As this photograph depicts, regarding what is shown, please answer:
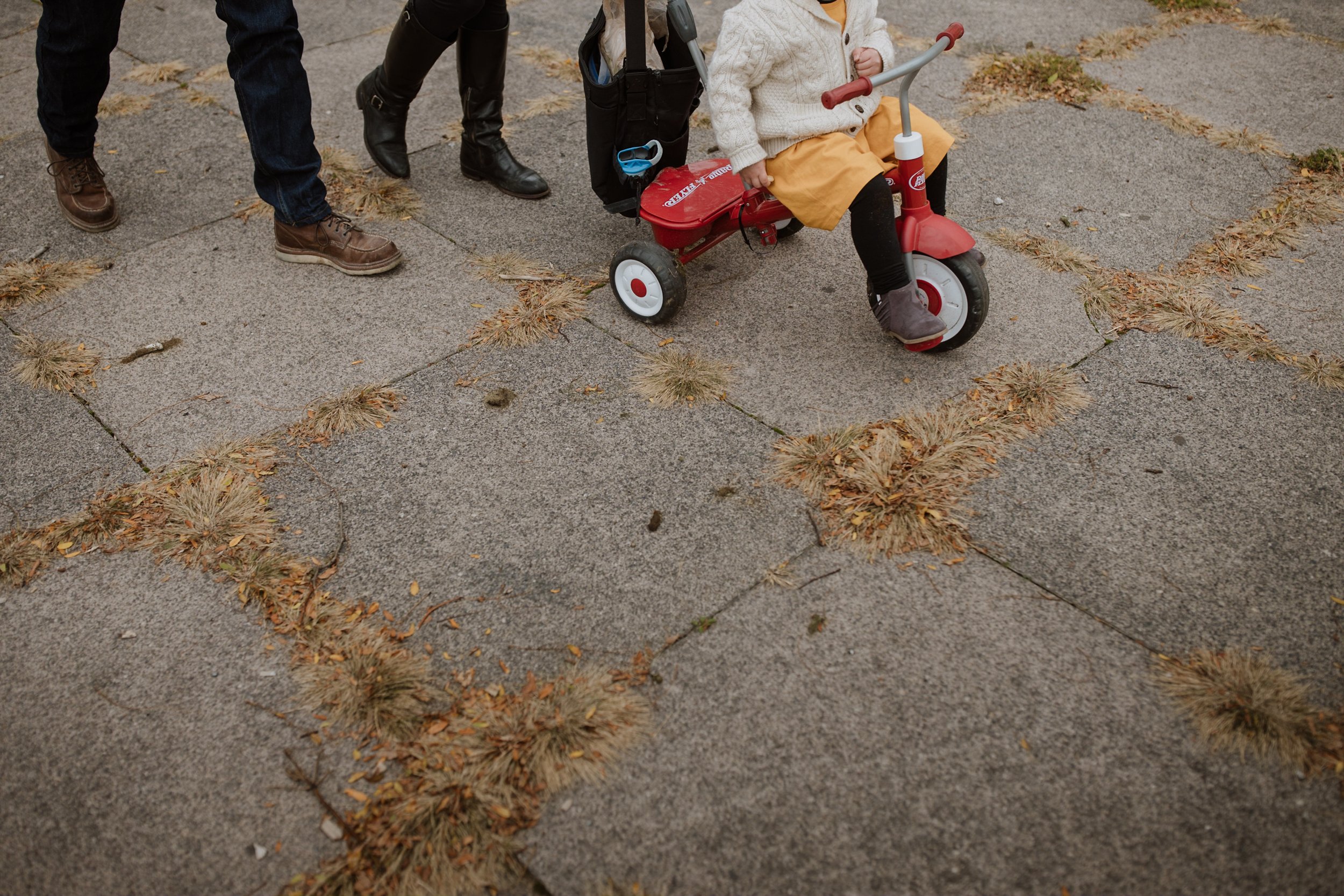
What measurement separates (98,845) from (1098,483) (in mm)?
2506

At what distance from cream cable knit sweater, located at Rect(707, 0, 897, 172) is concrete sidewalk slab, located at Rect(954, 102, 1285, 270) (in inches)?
47.8

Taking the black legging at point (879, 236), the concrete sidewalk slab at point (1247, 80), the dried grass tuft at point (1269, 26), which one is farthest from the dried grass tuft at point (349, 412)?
the dried grass tuft at point (1269, 26)

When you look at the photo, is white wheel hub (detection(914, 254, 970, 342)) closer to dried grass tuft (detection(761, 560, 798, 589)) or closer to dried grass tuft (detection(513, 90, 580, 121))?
dried grass tuft (detection(761, 560, 798, 589))

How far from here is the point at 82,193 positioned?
11.6ft

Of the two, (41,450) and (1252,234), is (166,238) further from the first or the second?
(1252,234)

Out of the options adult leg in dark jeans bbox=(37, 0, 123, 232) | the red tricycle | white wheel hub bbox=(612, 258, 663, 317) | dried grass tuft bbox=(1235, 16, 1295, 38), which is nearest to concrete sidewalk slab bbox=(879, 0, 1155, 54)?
dried grass tuft bbox=(1235, 16, 1295, 38)

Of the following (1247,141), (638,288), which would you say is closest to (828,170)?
(638,288)

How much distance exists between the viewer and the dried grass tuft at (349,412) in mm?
2693

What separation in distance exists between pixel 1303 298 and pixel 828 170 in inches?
75.0

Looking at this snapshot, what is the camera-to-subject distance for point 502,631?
2.13 m

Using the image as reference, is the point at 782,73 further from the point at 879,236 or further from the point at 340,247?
the point at 340,247

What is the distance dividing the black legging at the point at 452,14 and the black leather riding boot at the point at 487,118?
55 mm

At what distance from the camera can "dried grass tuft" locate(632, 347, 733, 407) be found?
2.79 meters

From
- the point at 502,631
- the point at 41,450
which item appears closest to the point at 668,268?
the point at 502,631
